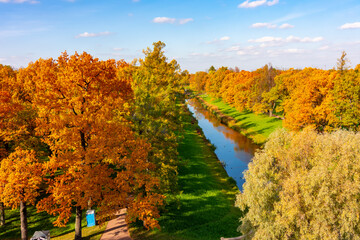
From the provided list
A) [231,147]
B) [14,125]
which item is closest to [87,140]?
[14,125]

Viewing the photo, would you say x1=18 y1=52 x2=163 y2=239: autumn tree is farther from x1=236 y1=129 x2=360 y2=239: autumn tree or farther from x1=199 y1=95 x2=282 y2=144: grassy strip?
x1=199 y1=95 x2=282 y2=144: grassy strip

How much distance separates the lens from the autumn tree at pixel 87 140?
1583 cm

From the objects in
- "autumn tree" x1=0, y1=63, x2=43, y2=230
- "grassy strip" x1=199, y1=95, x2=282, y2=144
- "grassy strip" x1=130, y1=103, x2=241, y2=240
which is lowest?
"grassy strip" x1=130, y1=103, x2=241, y2=240

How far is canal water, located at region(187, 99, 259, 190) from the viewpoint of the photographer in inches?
1556

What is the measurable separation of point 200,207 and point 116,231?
34.1ft

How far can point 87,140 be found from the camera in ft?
59.6

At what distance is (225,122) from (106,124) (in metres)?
Answer: 59.1

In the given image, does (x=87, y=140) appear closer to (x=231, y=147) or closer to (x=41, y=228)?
(x=41, y=228)

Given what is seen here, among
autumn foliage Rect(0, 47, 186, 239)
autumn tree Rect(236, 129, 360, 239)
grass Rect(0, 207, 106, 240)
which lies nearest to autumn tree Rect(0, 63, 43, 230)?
autumn foliage Rect(0, 47, 186, 239)

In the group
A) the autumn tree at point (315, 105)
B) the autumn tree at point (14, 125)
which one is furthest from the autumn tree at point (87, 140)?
the autumn tree at point (315, 105)

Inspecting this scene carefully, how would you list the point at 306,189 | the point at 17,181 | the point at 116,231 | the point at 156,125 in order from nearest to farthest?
the point at 306,189
the point at 17,181
the point at 116,231
the point at 156,125

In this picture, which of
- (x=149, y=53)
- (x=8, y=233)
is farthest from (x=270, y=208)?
(x=149, y=53)

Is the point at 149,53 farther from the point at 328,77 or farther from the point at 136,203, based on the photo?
the point at 328,77

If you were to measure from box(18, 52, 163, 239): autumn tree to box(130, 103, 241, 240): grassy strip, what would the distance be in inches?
214
